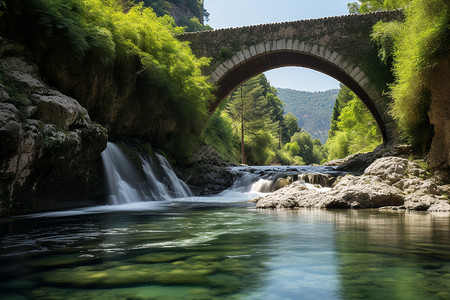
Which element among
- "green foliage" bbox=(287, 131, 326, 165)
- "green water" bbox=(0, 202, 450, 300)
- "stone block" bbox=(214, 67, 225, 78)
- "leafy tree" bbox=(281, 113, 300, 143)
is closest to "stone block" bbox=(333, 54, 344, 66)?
"stone block" bbox=(214, 67, 225, 78)

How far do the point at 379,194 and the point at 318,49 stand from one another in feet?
41.8

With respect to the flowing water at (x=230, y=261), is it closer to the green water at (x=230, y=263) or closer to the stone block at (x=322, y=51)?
the green water at (x=230, y=263)

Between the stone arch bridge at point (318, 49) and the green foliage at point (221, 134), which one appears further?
the green foliage at point (221, 134)

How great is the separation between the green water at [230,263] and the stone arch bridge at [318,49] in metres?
14.8

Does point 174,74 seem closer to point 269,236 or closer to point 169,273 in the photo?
point 269,236

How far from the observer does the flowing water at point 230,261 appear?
1904 mm

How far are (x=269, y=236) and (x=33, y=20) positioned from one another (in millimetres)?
7409

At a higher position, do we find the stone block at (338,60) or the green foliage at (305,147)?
the green foliage at (305,147)

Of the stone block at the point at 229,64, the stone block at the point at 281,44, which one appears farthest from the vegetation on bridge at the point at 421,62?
the stone block at the point at 229,64

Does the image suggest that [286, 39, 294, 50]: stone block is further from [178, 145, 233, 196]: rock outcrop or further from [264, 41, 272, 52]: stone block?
[178, 145, 233, 196]: rock outcrop

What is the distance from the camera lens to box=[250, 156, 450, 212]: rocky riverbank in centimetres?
700

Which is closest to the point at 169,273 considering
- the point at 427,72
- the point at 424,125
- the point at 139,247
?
the point at 139,247

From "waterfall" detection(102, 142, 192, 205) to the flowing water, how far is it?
188 inches

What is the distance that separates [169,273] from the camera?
2.27 metres
